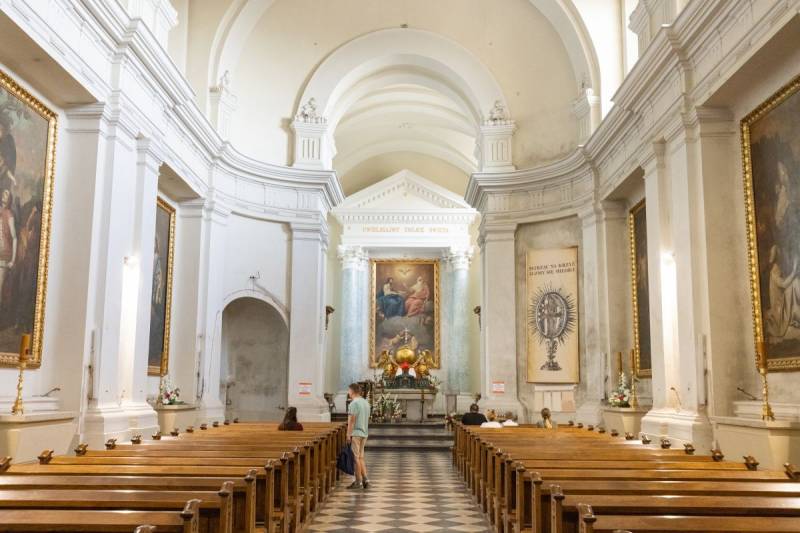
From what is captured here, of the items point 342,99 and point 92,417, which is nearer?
point 92,417

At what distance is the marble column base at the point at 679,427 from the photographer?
8.99 metres

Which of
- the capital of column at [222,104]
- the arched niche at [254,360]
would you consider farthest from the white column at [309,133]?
the arched niche at [254,360]

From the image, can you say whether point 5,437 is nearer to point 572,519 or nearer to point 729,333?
point 572,519

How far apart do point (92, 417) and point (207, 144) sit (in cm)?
648

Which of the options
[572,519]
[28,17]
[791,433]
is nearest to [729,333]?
[791,433]

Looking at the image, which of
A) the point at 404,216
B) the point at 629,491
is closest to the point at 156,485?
the point at 629,491

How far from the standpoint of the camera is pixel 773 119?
A: 8.27 m

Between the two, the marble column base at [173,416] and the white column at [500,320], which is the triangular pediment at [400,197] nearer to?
the white column at [500,320]

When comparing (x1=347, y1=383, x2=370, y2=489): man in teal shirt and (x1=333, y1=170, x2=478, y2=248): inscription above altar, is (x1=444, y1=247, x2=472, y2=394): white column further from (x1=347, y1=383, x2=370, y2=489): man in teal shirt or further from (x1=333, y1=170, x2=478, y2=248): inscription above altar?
(x1=347, y1=383, x2=370, y2=489): man in teal shirt

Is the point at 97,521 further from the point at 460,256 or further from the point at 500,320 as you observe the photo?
the point at 460,256

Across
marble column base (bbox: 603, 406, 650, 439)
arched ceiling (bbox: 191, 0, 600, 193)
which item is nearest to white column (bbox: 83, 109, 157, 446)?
arched ceiling (bbox: 191, 0, 600, 193)

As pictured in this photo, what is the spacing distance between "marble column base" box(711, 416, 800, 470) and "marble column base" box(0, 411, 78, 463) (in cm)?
698

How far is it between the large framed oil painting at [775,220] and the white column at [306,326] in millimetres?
9927

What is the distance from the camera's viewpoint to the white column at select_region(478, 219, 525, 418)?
16.5 m
